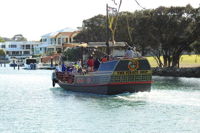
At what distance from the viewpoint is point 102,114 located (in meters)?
28.0

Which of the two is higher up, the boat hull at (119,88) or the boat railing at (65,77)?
the boat railing at (65,77)

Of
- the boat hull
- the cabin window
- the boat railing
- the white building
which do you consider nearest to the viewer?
the cabin window

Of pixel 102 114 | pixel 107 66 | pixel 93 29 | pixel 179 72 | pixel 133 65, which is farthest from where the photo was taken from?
pixel 93 29

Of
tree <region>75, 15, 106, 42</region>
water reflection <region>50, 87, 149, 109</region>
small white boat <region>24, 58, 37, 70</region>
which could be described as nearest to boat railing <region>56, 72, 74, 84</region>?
water reflection <region>50, 87, 149, 109</region>

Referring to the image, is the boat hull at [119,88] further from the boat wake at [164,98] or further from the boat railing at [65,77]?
the boat railing at [65,77]

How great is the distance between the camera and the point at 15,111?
3023 cm

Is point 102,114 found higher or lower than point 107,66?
lower

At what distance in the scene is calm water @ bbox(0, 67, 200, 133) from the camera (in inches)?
931

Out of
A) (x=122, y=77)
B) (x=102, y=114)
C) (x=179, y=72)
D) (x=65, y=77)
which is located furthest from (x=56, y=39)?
(x=102, y=114)

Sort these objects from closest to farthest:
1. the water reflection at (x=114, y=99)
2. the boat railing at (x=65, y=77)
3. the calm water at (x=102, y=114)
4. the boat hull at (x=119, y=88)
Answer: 1. the calm water at (x=102, y=114)
2. the water reflection at (x=114, y=99)
3. the boat hull at (x=119, y=88)
4. the boat railing at (x=65, y=77)

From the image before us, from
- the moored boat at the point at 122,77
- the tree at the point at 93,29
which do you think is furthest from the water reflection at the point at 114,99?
the tree at the point at 93,29

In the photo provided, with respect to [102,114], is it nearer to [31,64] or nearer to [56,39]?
[31,64]

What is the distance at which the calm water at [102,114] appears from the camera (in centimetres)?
2364

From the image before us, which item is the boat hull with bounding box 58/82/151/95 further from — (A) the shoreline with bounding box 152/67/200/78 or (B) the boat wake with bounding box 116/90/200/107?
(A) the shoreline with bounding box 152/67/200/78
